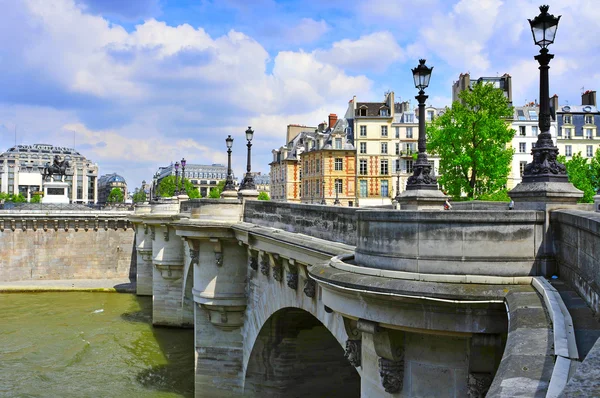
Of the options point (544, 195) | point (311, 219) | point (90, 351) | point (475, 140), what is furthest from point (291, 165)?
point (544, 195)

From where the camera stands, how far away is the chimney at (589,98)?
2835 inches

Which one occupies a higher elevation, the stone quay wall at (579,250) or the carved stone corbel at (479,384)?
the stone quay wall at (579,250)

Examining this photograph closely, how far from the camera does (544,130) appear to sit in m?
8.34

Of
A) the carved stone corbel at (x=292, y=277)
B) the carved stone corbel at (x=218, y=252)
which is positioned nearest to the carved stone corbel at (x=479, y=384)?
the carved stone corbel at (x=292, y=277)

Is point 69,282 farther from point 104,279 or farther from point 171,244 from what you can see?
point 171,244

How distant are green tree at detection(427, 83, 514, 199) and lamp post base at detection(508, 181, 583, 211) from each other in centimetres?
3112

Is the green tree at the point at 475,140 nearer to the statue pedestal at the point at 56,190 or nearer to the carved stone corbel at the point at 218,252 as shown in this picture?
the carved stone corbel at the point at 218,252

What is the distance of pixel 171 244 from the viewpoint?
1426 inches

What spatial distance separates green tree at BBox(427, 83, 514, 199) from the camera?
125 feet

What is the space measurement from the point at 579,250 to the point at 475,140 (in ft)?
112

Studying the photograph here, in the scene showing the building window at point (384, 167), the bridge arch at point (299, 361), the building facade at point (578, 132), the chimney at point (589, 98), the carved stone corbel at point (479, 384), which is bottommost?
the bridge arch at point (299, 361)

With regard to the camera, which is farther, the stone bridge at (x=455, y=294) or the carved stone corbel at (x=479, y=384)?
the carved stone corbel at (x=479, y=384)

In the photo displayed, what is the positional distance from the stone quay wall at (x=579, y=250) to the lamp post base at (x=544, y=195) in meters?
0.65

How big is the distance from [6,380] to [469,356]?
25114 mm
